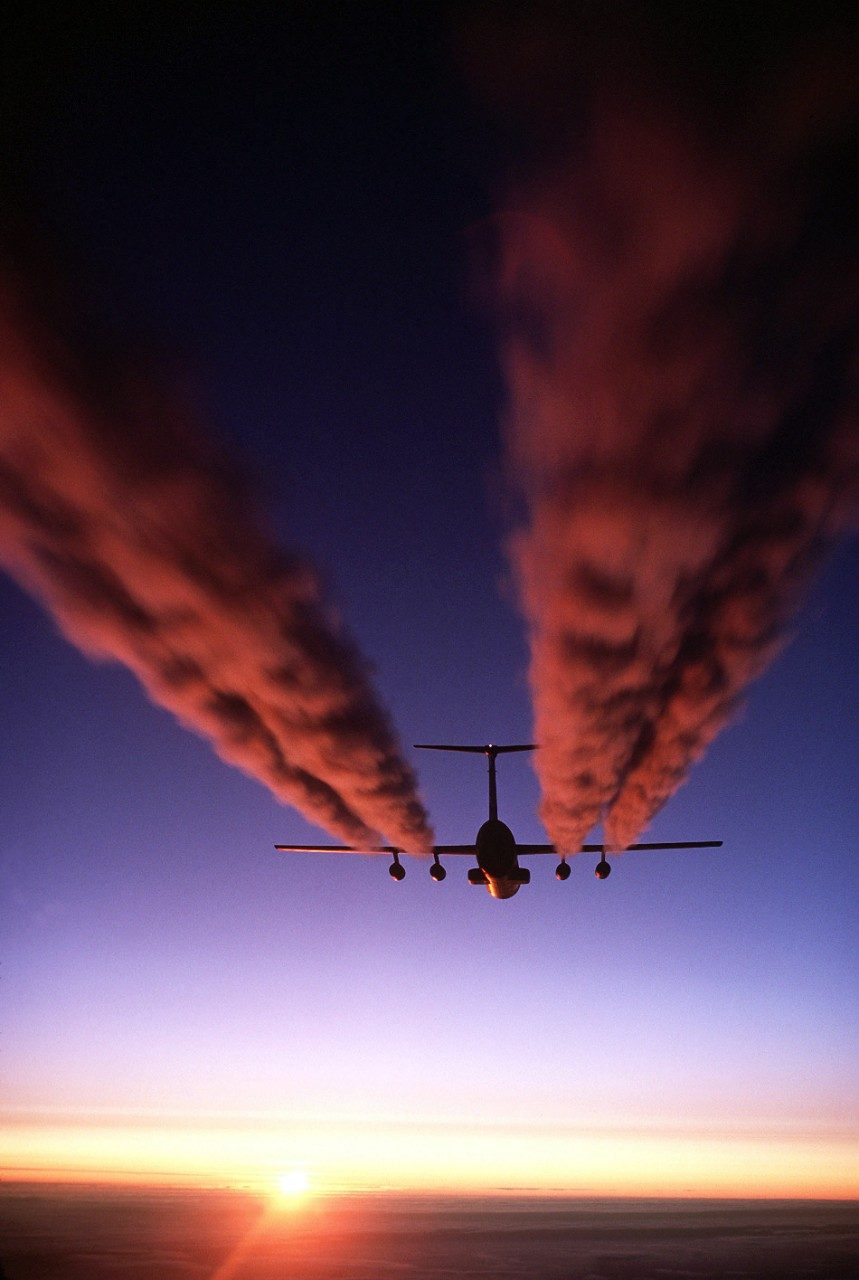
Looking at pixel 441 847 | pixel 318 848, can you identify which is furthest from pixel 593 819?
pixel 318 848

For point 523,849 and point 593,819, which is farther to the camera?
point 523,849

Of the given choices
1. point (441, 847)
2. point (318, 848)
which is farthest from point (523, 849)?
point (318, 848)

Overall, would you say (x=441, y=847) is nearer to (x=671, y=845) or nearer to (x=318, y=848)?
(x=318, y=848)

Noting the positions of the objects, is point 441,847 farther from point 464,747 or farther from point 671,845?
point 671,845

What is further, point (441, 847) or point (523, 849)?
point (441, 847)

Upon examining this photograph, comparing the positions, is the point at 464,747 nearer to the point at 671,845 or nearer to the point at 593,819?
the point at 593,819

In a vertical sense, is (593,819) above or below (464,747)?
below

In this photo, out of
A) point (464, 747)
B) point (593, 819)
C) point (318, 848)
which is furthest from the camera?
point (318, 848)

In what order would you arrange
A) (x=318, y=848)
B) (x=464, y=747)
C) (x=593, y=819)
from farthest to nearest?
(x=318, y=848)
(x=464, y=747)
(x=593, y=819)
